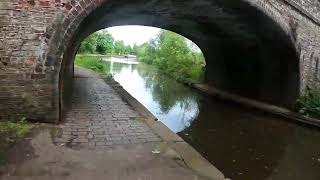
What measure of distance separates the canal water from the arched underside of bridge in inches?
47.3

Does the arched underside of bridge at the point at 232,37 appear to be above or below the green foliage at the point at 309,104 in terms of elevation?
above

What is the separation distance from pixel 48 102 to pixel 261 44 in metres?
8.14

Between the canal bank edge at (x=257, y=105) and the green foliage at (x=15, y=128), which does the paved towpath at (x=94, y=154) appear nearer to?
the green foliage at (x=15, y=128)

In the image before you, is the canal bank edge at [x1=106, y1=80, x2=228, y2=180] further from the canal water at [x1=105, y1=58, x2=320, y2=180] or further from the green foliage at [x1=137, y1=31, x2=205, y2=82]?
the green foliage at [x1=137, y1=31, x2=205, y2=82]

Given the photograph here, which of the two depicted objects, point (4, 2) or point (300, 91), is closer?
point (4, 2)

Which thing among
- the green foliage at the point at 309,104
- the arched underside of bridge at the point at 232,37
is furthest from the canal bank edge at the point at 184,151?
the green foliage at the point at 309,104

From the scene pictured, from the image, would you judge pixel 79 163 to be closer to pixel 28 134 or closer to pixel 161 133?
pixel 28 134

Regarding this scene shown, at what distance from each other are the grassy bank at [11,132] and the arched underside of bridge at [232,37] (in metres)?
2.04

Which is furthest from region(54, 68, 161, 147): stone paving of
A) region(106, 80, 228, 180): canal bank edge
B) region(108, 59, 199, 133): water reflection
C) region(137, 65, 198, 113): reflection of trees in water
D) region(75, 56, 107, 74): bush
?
region(75, 56, 107, 74): bush

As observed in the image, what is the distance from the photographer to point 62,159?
4.59 metres

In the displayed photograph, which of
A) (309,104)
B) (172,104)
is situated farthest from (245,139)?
(172,104)

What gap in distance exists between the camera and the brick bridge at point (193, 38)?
6125 mm

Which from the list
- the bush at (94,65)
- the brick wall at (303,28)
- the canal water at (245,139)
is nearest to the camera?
the canal water at (245,139)

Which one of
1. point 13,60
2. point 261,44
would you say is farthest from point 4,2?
Result: point 261,44
